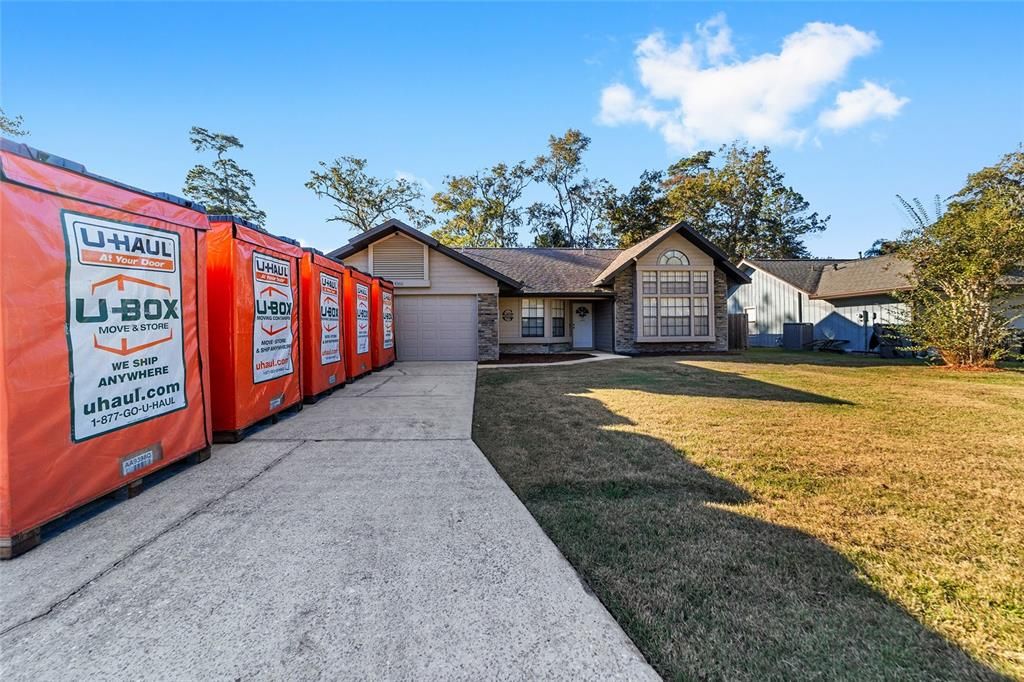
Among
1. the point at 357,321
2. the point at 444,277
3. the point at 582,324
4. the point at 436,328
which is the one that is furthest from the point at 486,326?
the point at 582,324

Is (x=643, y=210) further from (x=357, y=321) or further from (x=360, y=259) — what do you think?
(x=357, y=321)

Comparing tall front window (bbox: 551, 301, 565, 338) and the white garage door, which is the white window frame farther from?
the white garage door

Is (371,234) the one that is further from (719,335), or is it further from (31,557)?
(719,335)

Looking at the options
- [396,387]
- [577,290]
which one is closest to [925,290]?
[577,290]

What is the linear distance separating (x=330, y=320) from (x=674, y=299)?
13.2 meters

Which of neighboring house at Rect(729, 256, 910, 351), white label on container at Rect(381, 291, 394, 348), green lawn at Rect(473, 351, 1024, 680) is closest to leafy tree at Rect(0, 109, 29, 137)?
white label on container at Rect(381, 291, 394, 348)

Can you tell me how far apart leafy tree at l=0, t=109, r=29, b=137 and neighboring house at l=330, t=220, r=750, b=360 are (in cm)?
2280

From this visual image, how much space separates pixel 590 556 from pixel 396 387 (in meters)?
6.67

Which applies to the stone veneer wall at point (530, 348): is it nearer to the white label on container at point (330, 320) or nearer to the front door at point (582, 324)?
the front door at point (582, 324)

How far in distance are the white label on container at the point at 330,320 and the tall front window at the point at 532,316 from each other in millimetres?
10101

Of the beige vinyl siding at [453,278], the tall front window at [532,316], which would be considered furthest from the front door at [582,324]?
the beige vinyl siding at [453,278]

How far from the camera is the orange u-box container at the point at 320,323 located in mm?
6539

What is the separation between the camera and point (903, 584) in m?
2.15

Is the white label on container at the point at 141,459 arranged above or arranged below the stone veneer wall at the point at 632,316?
below
